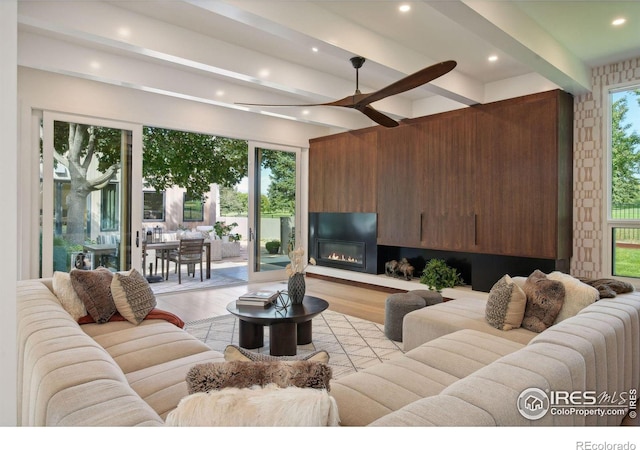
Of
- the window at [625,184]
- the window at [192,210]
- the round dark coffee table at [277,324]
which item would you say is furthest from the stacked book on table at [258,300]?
the window at [192,210]

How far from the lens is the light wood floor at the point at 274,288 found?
4574 mm

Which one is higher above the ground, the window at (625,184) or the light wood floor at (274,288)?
the window at (625,184)

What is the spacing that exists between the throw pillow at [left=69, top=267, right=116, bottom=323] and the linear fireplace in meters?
4.25

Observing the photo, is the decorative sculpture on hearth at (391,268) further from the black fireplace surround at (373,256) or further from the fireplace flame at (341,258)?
the fireplace flame at (341,258)

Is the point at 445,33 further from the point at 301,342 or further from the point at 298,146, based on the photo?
the point at 298,146

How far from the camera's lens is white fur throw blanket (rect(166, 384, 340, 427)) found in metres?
0.94

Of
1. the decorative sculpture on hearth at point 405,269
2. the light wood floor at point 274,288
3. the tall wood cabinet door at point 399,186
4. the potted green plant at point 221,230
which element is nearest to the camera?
the light wood floor at point 274,288

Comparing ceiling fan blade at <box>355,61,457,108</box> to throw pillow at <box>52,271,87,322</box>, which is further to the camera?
throw pillow at <box>52,271,87,322</box>

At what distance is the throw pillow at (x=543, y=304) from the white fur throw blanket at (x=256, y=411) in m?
2.14

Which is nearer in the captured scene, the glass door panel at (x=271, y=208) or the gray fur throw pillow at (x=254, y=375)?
the gray fur throw pillow at (x=254, y=375)

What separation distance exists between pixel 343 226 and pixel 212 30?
12.7 ft

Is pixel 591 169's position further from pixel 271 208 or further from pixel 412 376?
pixel 271 208

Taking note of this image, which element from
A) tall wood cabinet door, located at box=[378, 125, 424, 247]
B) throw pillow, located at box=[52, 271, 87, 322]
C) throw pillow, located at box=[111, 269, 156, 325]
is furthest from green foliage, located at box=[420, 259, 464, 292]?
throw pillow, located at box=[52, 271, 87, 322]

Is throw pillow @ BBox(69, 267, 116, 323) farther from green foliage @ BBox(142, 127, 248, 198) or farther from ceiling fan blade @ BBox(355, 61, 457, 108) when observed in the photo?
green foliage @ BBox(142, 127, 248, 198)
